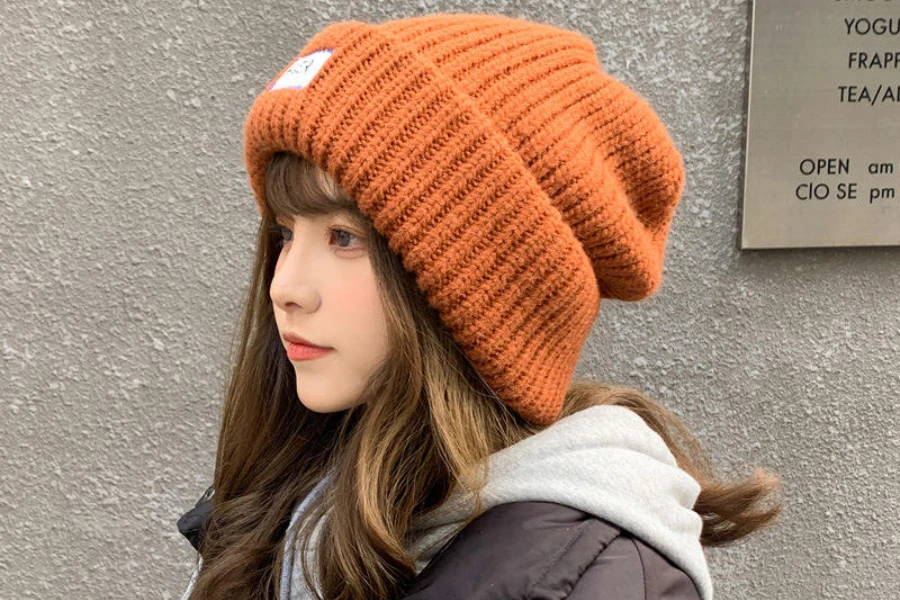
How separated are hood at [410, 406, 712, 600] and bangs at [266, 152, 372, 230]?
0.47m

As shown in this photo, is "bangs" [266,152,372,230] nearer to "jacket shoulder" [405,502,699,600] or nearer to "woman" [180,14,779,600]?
"woman" [180,14,779,600]

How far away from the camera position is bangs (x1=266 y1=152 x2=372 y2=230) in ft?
3.76

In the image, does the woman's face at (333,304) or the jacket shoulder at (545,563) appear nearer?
the jacket shoulder at (545,563)

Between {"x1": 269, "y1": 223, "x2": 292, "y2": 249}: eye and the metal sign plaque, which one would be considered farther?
the metal sign plaque

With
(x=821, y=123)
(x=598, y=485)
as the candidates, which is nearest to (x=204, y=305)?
(x=598, y=485)

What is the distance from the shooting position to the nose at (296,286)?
116 cm

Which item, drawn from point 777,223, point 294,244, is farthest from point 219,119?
point 777,223

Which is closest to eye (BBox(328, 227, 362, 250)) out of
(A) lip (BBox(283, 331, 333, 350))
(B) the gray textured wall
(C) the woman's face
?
(C) the woman's face

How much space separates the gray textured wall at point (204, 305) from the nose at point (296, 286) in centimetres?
99

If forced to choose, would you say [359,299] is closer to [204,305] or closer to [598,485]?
[598,485]

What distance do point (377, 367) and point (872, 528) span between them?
1966mm

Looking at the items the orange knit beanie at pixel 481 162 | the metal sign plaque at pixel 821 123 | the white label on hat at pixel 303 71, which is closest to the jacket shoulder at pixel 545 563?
the orange knit beanie at pixel 481 162

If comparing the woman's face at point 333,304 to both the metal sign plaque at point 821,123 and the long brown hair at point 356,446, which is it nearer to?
the long brown hair at point 356,446

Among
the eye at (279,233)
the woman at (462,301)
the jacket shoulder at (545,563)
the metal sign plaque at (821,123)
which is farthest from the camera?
the metal sign plaque at (821,123)
